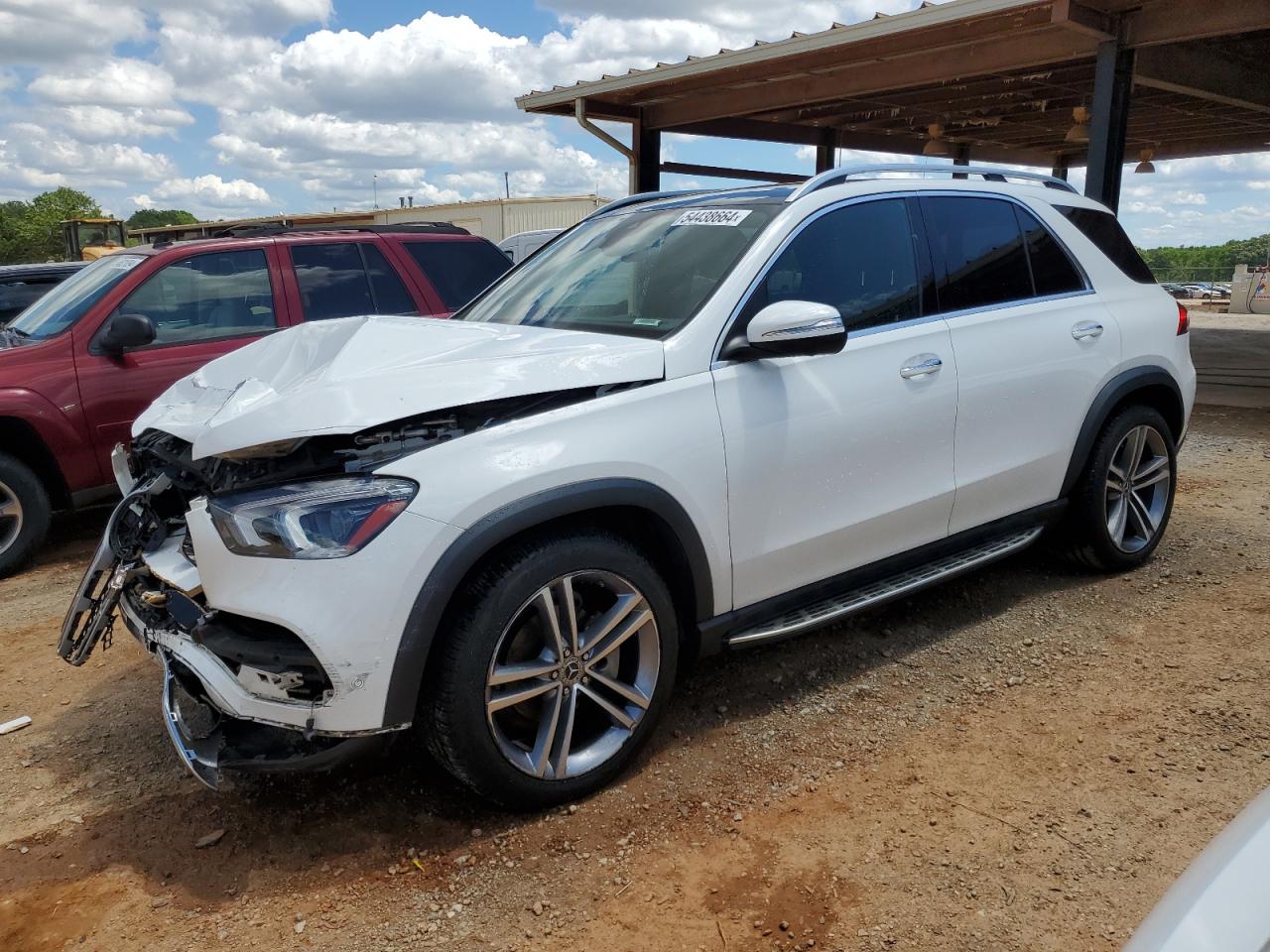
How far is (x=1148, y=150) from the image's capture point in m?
16.6

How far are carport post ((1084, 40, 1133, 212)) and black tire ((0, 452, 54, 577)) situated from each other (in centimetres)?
857

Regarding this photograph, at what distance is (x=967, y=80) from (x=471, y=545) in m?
10.5

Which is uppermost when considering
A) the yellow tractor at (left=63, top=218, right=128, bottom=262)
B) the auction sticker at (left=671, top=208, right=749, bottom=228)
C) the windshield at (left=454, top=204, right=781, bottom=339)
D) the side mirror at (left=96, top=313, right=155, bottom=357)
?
the yellow tractor at (left=63, top=218, right=128, bottom=262)

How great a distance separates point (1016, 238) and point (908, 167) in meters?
0.70

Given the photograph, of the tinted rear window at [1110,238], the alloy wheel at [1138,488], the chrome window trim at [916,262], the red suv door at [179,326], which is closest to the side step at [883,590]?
the alloy wheel at [1138,488]

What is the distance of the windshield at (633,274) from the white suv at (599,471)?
0.02 meters

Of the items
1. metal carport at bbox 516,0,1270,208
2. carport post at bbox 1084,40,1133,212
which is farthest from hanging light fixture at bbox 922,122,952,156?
carport post at bbox 1084,40,1133,212

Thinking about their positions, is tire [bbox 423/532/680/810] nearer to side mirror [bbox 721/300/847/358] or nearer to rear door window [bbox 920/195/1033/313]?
side mirror [bbox 721/300/847/358]

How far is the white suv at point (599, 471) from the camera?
2.49m

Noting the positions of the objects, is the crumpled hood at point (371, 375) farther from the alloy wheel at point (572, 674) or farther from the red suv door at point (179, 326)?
the red suv door at point (179, 326)

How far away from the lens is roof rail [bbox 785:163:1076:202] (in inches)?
137

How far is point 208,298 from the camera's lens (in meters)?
5.97

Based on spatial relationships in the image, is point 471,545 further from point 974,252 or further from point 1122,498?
point 1122,498

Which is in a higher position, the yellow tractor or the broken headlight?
the yellow tractor
